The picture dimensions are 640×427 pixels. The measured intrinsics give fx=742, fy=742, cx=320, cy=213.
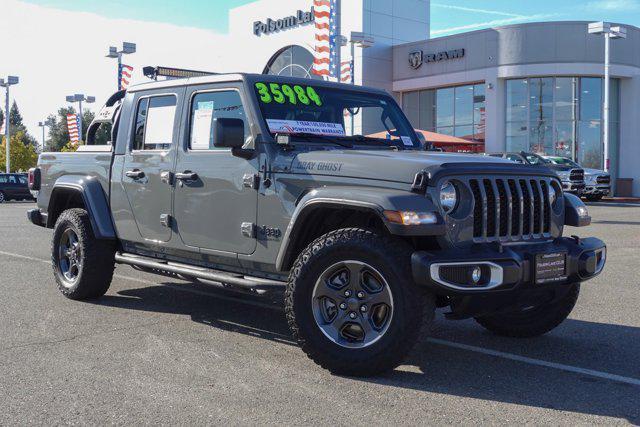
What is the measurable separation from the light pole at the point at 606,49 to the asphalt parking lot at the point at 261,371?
85.7 ft

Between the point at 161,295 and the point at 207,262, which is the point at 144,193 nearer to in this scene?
the point at 207,262

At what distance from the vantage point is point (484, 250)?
4469mm

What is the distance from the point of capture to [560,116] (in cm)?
3438

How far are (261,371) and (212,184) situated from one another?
1.59 metres

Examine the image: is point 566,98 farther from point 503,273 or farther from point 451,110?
point 503,273

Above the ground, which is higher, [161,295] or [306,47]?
[306,47]

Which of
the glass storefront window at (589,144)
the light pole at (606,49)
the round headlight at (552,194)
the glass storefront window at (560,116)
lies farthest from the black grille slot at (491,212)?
the glass storefront window at (589,144)

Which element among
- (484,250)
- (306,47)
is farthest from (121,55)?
(484,250)

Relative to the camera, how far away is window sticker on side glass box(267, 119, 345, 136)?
5.52m

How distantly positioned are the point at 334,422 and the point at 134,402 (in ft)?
3.78

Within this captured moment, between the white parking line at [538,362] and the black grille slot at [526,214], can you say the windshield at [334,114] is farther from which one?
the white parking line at [538,362]

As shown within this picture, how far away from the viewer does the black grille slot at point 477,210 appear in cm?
462

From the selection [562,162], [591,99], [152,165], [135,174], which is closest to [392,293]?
[152,165]

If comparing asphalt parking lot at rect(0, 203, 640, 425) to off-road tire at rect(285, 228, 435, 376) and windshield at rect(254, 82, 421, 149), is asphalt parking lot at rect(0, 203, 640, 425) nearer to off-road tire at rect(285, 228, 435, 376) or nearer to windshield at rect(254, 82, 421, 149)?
off-road tire at rect(285, 228, 435, 376)
